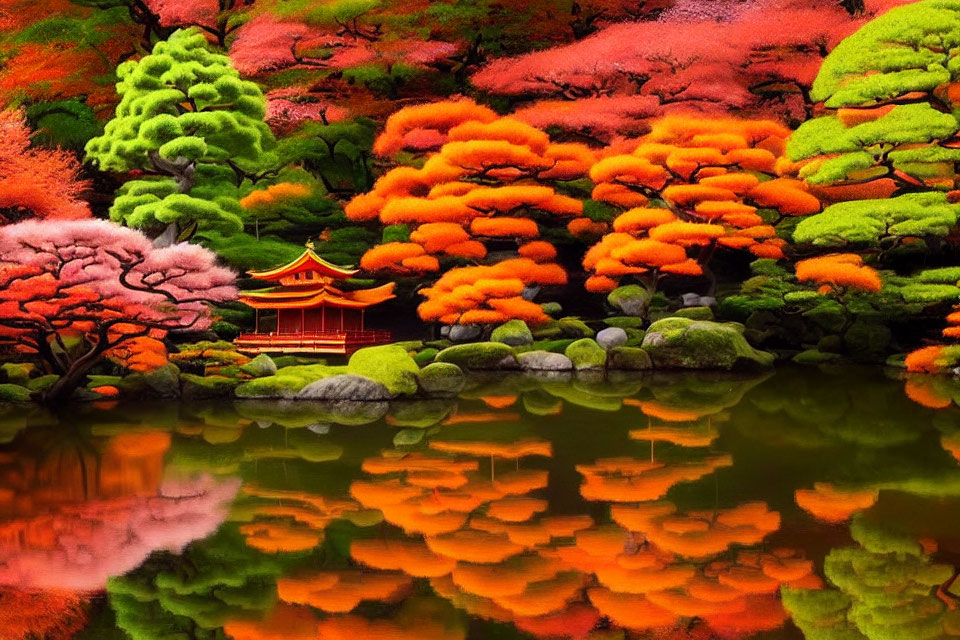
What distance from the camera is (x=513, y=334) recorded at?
15.0 m

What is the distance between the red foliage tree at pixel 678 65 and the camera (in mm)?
17688

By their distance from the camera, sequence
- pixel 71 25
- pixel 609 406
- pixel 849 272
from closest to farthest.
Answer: pixel 609 406
pixel 849 272
pixel 71 25

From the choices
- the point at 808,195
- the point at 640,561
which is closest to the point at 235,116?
the point at 808,195

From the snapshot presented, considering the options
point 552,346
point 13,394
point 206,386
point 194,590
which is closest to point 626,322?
point 552,346

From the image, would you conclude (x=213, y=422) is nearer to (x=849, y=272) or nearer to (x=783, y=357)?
(x=849, y=272)

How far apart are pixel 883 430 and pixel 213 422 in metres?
6.13

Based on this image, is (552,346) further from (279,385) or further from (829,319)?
(279,385)

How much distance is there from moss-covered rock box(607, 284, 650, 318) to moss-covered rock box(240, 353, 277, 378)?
7.57 meters

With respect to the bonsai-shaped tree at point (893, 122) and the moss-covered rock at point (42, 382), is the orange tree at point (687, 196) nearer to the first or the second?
the bonsai-shaped tree at point (893, 122)

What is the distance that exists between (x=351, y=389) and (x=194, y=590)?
6.58 meters

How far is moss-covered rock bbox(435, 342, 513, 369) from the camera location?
14.2 metres

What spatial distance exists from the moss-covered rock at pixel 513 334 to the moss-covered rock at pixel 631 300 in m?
2.50

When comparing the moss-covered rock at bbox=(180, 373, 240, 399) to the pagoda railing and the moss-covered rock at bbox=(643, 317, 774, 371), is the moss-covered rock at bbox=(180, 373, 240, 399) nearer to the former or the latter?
the pagoda railing

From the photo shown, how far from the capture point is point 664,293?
18812 mm
